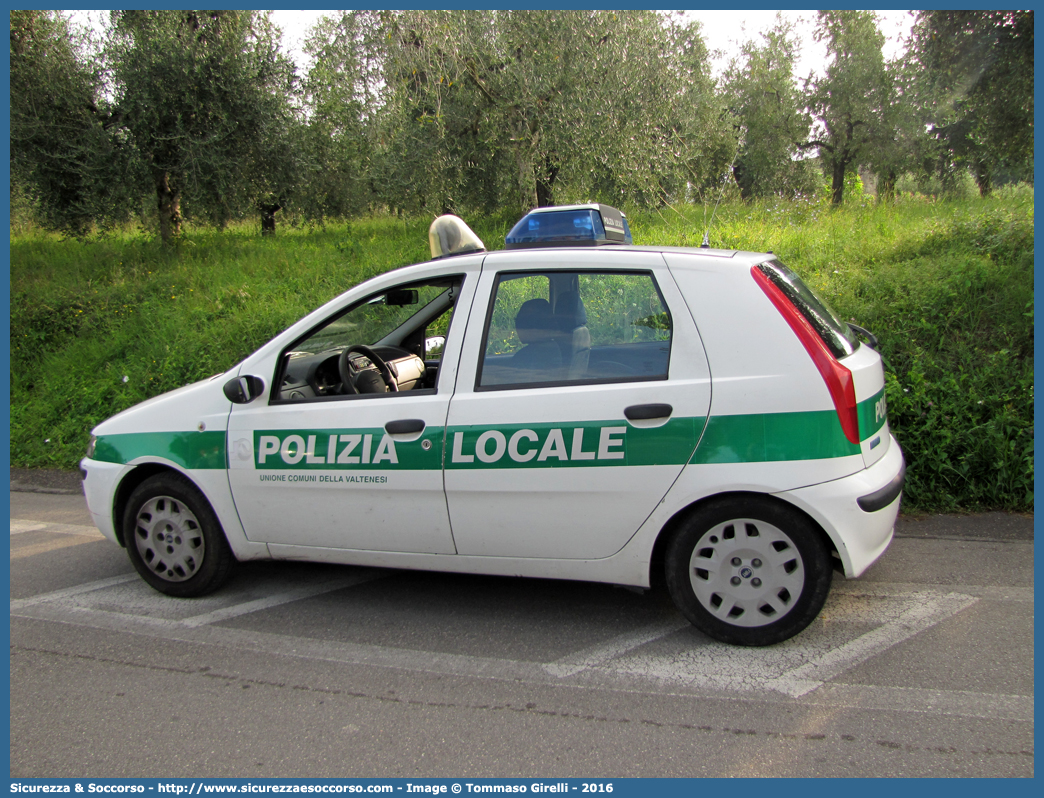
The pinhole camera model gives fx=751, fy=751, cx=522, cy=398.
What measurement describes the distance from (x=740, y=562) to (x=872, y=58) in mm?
20859

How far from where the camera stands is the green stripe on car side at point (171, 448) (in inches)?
153

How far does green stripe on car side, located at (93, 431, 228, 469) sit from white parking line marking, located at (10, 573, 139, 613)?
801 mm

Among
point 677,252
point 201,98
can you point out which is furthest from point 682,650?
point 201,98

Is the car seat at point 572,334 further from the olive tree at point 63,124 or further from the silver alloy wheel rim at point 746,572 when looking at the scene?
the olive tree at point 63,124

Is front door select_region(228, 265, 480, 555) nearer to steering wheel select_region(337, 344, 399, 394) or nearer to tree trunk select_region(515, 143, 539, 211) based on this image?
steering wheel select_region(337, 344, 399, 394)

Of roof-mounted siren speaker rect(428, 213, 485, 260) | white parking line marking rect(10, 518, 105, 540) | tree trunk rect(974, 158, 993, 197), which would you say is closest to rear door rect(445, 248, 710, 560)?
roof-mounted siren speaker rect(428, 213, 485, 260)

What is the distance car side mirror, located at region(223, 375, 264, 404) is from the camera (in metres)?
3.76

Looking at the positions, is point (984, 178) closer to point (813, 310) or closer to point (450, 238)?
point (813, 310)

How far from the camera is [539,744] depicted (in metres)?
2.71

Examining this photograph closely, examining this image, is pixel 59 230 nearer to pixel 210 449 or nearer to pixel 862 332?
pixel 210 449

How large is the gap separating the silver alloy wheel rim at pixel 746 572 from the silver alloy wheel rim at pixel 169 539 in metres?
2.62

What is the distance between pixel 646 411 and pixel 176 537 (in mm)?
2640

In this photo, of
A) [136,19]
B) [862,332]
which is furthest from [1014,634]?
[136,19]

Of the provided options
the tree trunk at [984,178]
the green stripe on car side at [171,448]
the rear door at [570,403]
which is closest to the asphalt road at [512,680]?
the rear door at [570,403]
